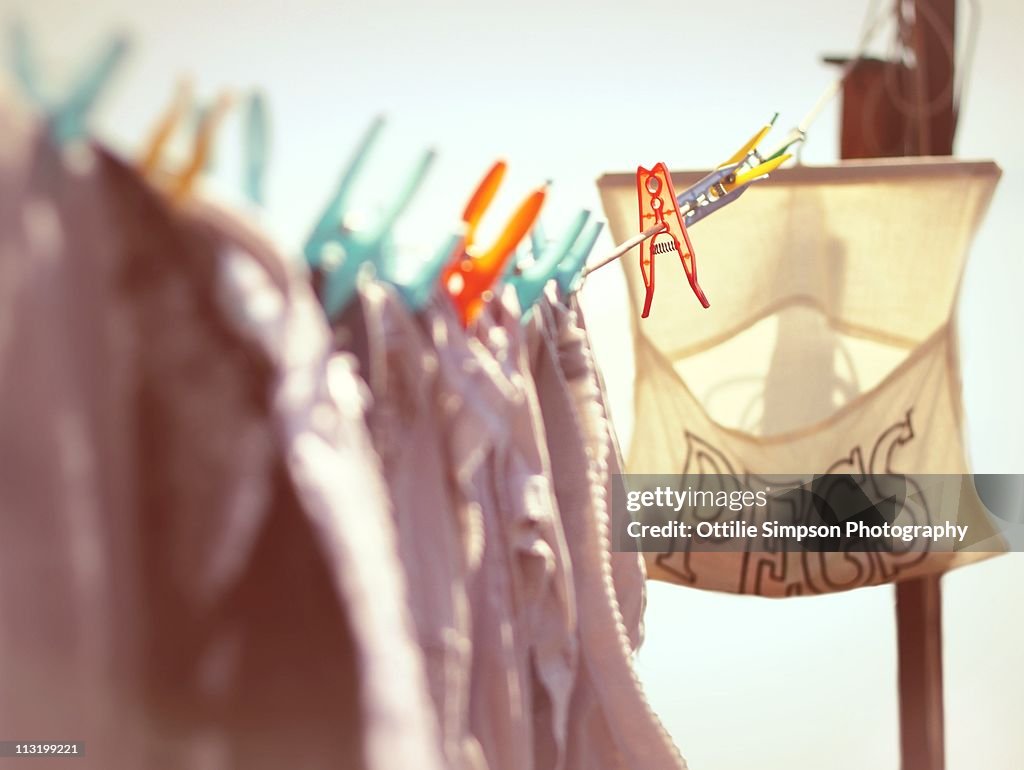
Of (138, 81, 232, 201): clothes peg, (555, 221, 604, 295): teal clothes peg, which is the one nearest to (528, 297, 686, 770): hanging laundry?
(555, 221, 604, 295): teal clothes peg

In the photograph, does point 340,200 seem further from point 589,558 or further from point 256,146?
point 589,558

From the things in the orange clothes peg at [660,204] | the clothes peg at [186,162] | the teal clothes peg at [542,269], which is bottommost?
the clothes peg at [186,162]

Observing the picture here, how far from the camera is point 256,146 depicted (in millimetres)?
385

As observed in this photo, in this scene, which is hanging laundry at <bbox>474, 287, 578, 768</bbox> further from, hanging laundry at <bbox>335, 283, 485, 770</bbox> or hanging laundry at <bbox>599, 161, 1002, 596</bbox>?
hanging laundry at <bbox>599, 161, 1002, 596</bbox>

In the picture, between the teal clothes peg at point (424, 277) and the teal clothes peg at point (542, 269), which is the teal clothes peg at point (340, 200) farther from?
the teal clothes peg at point (542, 269)

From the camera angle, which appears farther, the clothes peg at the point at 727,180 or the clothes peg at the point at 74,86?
the clothes peg at the point at 727,180

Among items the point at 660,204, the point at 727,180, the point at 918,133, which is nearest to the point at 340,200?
the point at 660,204

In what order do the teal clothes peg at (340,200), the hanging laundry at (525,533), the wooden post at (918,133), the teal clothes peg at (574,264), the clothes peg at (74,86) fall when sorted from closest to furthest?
the clothes peg at (74,86) → the teal clothes peg at (340,200) → the hanging laundry at (525,533) → the teal clothes peg at (574,264) → the wooden post at (918,133)

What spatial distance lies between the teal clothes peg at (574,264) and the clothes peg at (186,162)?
369mm

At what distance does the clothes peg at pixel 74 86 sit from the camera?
12.5 inches

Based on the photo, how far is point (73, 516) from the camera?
324mm

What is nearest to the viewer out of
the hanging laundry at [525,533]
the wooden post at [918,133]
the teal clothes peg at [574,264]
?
the hanging laundry at [525,533]

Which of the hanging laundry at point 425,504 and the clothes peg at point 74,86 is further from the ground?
the clothes peg at point 74,86

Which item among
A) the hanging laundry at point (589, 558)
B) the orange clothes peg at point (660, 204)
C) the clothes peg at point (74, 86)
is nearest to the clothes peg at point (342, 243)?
the clothes peg at point (74, 86)
